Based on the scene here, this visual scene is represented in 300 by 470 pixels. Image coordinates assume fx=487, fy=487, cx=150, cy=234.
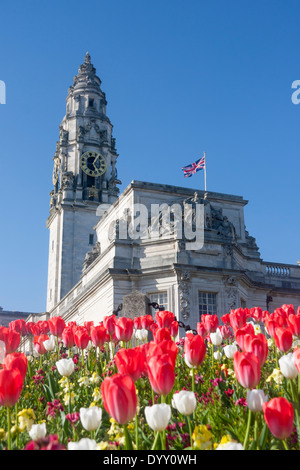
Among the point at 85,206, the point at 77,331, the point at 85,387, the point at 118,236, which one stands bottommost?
the point at 85,387

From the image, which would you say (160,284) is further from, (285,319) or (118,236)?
(285,319)

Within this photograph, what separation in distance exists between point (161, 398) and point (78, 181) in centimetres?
5353

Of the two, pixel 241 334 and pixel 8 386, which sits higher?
pixel 241 334

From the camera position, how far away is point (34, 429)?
3.63 m

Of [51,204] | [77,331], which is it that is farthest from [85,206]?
[77,331]

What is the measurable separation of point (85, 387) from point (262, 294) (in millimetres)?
29052

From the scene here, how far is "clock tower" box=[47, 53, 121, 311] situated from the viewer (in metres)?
53.7

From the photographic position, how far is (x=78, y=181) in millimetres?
56312

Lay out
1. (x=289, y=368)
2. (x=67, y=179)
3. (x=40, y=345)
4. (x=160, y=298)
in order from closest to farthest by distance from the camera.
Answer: (x=289, y=368)
(x=40, y=345)
(x=160, y=298)
(x=67, y=179)

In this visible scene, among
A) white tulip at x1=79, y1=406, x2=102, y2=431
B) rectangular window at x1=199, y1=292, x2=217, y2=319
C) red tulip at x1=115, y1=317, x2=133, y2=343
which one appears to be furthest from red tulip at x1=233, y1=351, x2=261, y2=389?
rectangular window at x1=199, y1=292, x2=217, y2=319

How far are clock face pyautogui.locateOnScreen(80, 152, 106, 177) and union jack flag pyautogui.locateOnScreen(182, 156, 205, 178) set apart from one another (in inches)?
918

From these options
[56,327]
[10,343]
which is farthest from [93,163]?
[10,343]

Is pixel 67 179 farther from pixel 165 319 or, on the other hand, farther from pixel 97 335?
pixel 97 335
